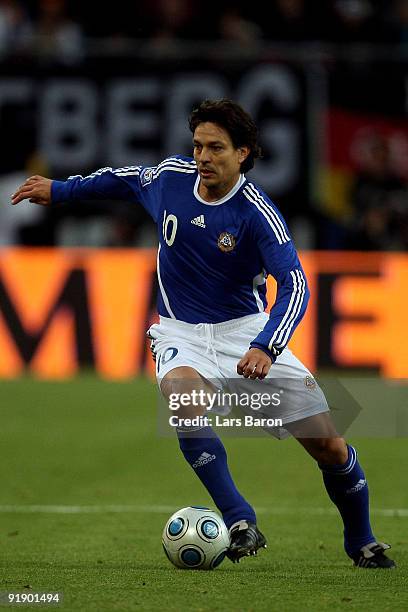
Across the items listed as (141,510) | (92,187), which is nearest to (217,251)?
(92,187)

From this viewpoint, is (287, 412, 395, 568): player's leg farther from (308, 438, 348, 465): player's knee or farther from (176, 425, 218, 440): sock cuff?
(176, 425, 218, 440): sock cuff

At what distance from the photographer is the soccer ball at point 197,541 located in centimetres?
643

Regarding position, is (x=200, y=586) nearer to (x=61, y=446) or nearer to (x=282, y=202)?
(x=61, y=446)

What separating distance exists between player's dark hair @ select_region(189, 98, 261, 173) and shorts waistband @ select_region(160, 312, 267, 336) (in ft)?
2.67

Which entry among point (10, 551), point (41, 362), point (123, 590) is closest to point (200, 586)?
point (123, 590)

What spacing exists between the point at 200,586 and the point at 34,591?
28.0 inches

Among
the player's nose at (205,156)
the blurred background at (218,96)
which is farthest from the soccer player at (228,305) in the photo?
the blurred background at (218,96)

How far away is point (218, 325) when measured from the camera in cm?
671

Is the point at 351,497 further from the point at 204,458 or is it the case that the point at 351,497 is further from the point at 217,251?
the point at 217,251

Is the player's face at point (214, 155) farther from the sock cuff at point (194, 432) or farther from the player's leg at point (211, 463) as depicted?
the sock cuff at point (194, 432)

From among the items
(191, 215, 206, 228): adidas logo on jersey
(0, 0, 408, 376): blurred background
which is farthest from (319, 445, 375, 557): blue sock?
(0, 0, 408, 376): blurred background

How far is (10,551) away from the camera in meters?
7.07

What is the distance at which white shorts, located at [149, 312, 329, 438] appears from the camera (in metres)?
6.56

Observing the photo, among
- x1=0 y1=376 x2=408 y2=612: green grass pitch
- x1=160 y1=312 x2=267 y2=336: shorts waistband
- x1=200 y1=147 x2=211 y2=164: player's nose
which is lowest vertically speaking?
x1=0 y1=376 x2=408 y2=612: green grass pitch
